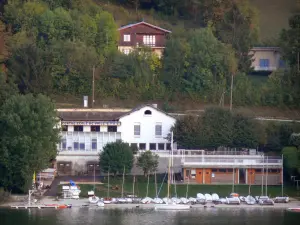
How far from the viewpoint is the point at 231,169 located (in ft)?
251

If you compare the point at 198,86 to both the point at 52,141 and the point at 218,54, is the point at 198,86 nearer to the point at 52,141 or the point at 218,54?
the point at 218,54

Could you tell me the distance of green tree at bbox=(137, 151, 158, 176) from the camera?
7575cm

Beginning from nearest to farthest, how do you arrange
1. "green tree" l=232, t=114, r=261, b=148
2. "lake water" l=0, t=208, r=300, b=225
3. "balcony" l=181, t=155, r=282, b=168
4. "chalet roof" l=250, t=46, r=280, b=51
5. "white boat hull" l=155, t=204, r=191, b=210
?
"lake water" l=0, t=208, r=300, b=225 → "white boat hull" l=155, t=204, r=191, b=210 → "balcony" l=181, t=155, r=282, b=168 → "green tree" l=232, t=114, r=261, b=148 → "chalet roof" l=250, t=46, r=280, b=51

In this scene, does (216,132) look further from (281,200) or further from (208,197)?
(281,200)

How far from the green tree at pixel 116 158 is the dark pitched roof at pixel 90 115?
16.7 feet

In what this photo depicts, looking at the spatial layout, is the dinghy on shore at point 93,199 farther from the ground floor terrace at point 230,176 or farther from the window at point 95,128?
the window at point 95,128

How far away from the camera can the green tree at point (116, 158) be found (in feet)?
246

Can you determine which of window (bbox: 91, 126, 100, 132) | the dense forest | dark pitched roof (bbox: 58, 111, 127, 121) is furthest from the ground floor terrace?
the dense forest

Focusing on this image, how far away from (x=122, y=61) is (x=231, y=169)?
1664 cm

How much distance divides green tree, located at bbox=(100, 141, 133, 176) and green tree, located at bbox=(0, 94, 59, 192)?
10.8ft

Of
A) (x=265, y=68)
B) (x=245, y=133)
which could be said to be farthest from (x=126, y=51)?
(x=245, y=133)

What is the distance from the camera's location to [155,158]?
7625cm

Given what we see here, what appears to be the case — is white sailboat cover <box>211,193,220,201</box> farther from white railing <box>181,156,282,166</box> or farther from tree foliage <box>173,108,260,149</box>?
tree foliage <box>173,108,260,149</box>

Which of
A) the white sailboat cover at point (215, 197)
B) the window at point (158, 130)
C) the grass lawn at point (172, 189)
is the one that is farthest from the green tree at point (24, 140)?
the white sailboat cover at point (215, 197)
